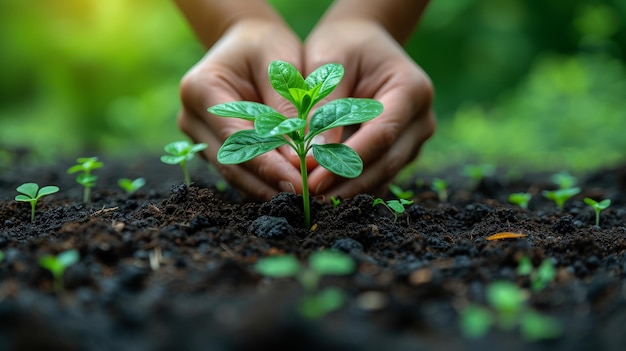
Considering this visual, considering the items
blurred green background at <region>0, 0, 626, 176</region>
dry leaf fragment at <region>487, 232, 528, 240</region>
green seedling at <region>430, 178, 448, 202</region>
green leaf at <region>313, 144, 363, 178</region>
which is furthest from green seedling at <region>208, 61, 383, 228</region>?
blurred green background at <region>0, 0, 626, 176</region>

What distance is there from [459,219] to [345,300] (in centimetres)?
114

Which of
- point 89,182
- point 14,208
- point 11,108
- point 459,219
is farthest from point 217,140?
point 11,108

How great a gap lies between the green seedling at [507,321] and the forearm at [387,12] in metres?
2.00

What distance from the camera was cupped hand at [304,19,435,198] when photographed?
2156 mm

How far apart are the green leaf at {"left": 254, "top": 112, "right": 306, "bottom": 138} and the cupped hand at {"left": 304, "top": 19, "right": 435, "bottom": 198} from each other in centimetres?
50

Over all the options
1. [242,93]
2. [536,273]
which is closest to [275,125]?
[536,273]

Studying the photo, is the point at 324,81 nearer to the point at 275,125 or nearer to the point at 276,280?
the point at 275,125

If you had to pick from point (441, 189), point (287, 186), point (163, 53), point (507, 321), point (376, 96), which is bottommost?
point (507, 321)

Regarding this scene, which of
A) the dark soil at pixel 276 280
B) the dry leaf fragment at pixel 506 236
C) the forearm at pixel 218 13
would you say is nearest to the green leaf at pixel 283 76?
the dark soil at pixel 276 280

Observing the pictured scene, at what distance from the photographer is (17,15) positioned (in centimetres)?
802

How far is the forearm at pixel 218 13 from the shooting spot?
9.51ft

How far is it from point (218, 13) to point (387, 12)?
81cm

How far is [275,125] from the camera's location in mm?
1574

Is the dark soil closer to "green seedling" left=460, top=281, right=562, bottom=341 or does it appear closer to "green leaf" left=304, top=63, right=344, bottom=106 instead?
"green seedling" left=460, top=281, right=562, bottom=341
